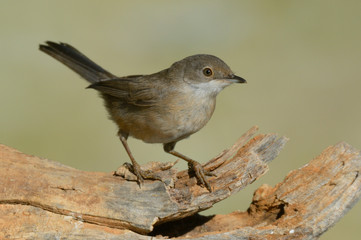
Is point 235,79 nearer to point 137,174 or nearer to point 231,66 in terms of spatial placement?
point 137,174

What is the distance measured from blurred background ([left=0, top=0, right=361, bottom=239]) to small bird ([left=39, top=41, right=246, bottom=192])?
3074 mm

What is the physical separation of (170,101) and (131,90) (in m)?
0.65

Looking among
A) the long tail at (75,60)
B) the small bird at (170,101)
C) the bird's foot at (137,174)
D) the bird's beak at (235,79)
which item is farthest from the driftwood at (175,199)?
the long tail at (75,60)

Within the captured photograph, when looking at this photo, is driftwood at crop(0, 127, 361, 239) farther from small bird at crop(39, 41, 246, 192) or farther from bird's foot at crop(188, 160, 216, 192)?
small bird at crop(39, 41, 246, 192)

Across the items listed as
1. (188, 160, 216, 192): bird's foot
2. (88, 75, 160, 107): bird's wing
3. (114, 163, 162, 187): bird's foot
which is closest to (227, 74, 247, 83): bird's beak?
(88, 75, 160, 107): bird's wing

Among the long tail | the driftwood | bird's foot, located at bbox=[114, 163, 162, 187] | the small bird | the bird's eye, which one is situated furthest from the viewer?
the long tail

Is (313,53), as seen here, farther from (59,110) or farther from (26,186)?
(26,186)

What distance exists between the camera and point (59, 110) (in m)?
10.2

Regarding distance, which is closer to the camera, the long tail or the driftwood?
the driftwood

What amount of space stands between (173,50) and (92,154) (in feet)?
11.0

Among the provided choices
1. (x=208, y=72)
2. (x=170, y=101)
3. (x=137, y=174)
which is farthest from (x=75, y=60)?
(x=137, y=174)

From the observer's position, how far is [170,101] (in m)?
5.60

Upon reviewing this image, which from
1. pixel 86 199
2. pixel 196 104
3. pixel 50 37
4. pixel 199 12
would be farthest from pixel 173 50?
pixel 86 199

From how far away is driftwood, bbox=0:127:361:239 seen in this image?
4727 millimetres
